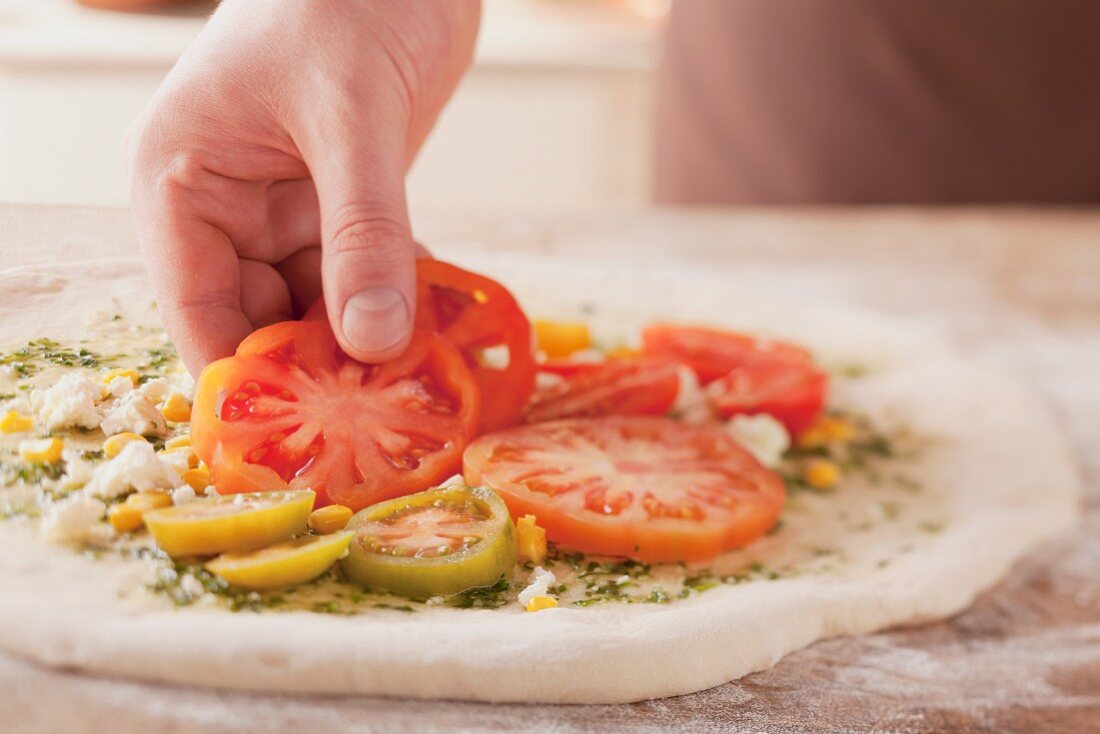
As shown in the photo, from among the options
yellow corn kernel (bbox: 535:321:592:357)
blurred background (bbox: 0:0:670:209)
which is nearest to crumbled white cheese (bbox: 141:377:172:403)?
yellow corn kernel (bbox: 535:321:592:357)

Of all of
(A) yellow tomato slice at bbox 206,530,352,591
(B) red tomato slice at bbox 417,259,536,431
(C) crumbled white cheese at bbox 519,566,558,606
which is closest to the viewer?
(A) yellow tomato slice at bbox 206,530,352,591

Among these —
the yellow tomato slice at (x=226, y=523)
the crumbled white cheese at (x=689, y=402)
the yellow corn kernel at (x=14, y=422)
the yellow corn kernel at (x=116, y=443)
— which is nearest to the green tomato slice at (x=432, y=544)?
the yellow tomato slice at (x=226, y=523)

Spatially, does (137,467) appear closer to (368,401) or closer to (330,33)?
(368,401)

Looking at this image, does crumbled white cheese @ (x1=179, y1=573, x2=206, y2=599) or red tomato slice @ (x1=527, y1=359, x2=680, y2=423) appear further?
red tomato slice @ (x1=527, y1=359, x2=680, y2=423)

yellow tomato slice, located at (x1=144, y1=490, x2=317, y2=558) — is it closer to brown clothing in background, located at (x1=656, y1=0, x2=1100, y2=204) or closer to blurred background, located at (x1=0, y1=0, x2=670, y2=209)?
blurred background, located at (x1=0, y1=0, x2=670, y2=209)

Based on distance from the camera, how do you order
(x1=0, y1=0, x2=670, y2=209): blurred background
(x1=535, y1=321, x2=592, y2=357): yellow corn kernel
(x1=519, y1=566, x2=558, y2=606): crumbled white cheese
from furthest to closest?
(x1=0, y1=0, x2=670, y2=209): blurred background → (x1=535, y1=321, x2=592, y2=357): yellow corn kernel → (x1=519, y1=566, x2=558, y2=606): crumbled white cheese

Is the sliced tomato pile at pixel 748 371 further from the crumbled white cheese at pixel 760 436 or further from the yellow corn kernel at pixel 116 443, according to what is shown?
the yellow corn kernel at pixel 116 443

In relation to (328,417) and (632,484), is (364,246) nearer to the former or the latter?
(328,417)
